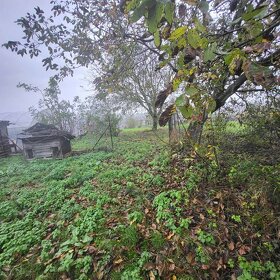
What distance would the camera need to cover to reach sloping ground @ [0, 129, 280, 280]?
2.61 meters

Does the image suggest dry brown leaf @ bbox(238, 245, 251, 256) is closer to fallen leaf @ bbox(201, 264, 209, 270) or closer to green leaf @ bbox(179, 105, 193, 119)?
fallen leaf @ bbox(201, 264, 209, 270)

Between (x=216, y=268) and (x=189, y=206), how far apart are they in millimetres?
1095

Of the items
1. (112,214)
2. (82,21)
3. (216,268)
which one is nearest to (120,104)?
(82,21)

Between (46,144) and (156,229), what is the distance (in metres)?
10.3

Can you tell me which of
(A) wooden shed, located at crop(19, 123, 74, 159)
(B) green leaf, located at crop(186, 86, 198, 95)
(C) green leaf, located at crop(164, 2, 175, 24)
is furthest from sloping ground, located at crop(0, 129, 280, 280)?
(A) wooden shed, located at crop(19, 123, 74, 159)

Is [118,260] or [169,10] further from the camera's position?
[118,260]

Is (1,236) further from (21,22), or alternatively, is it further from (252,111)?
(252,111)

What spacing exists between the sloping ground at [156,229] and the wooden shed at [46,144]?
6912mm

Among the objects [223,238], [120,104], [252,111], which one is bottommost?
[223,238]

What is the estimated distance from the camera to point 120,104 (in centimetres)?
1923

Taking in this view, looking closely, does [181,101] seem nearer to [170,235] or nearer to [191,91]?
[191,91]

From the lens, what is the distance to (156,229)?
3.21 m

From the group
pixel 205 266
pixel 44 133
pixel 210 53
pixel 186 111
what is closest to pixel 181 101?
pixel 186 111

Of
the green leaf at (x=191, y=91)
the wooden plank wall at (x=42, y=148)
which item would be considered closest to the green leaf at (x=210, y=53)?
the green leaf at (x=191, y=91)
